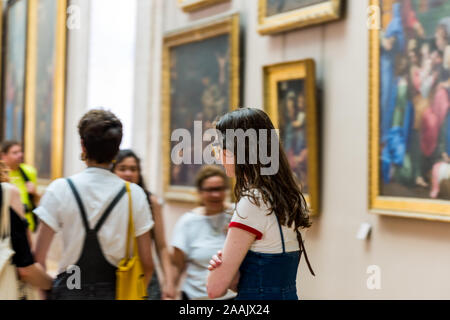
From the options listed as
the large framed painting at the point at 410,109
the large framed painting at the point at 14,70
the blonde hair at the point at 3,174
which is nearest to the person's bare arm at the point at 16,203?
the blonde hair at the point at 3,174

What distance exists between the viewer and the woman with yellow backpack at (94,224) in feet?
11.6

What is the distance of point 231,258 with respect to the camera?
284 centimetres

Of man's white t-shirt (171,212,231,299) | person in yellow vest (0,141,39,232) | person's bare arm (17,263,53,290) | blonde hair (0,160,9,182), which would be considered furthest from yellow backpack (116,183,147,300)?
person in yellow vest (0,141,39,232)

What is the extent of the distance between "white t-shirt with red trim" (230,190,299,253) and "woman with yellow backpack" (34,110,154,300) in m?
1.02

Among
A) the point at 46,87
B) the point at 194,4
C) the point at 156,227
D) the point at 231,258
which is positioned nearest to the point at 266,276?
the point at 231,258

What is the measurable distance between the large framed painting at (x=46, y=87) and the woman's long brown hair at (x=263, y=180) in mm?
10133

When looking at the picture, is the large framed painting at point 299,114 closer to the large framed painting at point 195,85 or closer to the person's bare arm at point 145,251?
the large framed painting at point 195,85

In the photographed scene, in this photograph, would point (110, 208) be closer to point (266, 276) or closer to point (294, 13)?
point (266, 276)

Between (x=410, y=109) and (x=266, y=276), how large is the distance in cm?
280

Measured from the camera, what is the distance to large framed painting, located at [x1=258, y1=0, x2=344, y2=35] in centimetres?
589

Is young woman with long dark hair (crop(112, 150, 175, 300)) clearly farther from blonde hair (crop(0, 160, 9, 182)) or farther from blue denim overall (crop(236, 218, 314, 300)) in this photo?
blue denim overall (crop(236, 218, 314, 300))
